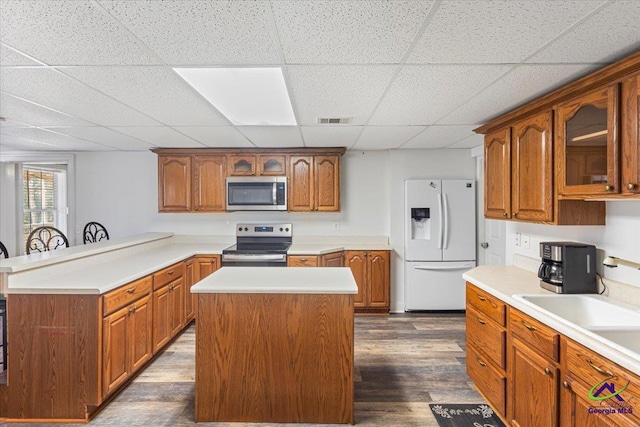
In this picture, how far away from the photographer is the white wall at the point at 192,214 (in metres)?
4.50

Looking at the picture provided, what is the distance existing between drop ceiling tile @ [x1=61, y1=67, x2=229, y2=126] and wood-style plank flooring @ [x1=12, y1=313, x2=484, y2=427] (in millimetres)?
2173

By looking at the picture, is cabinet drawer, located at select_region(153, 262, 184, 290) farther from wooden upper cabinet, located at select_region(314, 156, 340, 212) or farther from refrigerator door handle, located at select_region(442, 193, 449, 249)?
refrigerator door handle, located at select_region(442, 193, 449, 249)

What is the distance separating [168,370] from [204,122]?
2.20 m

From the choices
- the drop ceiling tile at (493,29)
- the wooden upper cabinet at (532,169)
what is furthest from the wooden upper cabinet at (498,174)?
the drop ceiling tile at (493,29)

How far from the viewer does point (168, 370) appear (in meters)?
2.79

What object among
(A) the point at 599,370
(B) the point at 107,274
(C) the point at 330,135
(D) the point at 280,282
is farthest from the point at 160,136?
(A) the point at 599,370

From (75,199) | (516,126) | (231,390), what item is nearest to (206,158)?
(75,199)

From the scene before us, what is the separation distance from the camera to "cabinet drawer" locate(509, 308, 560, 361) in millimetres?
1591

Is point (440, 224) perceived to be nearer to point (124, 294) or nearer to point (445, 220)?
point (445, 220)

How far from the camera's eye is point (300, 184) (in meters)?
4.19

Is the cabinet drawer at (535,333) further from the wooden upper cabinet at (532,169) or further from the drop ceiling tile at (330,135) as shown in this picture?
the drop ceiling tile at (330,135)

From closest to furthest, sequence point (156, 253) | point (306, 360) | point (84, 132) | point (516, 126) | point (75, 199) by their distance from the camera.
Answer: point (306, 360) → point (516, 126) → point (84, 132) → point (156, 253) → point (75, 199)

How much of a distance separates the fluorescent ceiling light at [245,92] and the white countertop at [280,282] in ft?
4.21

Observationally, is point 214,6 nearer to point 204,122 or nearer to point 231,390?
point 204,122
